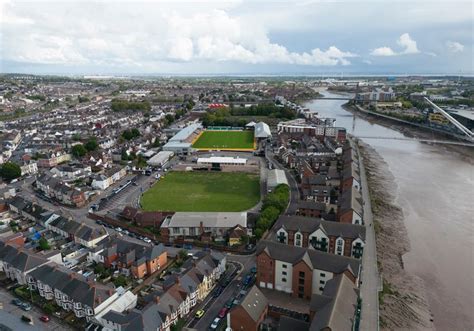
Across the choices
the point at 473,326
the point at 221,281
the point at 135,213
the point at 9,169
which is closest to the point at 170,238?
the point at 135,213

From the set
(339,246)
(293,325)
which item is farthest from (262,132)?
(293,325)

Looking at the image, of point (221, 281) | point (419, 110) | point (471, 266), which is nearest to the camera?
point (221, 281)

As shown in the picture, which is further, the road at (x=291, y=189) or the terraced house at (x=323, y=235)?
the road at (x=291, y=189)

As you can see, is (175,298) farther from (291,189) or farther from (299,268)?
(291,189)

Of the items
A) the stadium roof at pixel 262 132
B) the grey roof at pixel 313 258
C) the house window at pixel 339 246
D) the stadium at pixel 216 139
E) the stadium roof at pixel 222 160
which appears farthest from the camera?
the stadium roof at pixel 262 132

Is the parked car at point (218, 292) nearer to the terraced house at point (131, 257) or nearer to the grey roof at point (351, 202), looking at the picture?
the terraced house at point (131, 257)

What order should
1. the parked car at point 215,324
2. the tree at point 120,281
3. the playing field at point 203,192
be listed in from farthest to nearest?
the playing field at point 203,192 → the tree at point 120,281 → the parked car at point 215,324

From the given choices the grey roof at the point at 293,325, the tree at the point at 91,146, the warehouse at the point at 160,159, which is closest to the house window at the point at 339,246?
the grey roof at the point at 293,325

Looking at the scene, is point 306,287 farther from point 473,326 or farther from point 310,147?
point 310,147
